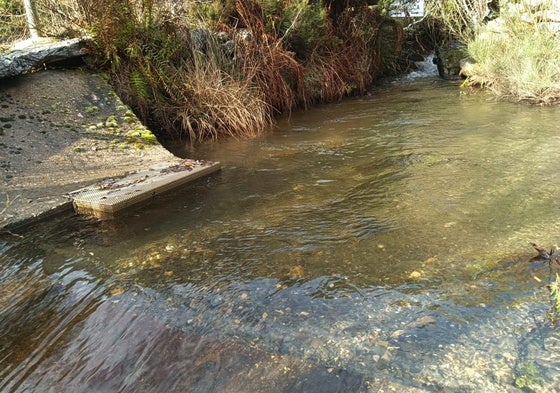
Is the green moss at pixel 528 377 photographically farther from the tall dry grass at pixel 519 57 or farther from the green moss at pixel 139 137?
the tall dry grass at pixel 519 57

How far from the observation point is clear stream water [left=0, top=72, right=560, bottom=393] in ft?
7.32

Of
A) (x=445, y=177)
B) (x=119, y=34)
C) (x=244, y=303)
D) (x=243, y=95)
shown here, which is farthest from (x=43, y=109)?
(x=445, y=177)

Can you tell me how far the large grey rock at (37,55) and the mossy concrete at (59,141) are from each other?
0.14 m

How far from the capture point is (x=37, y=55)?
6.61m

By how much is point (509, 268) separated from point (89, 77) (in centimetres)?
627

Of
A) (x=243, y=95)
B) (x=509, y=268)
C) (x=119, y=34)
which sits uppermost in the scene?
(x=119, y=34)

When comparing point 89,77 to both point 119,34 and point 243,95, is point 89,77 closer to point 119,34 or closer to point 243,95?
point 119,34

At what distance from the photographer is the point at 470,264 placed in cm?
300

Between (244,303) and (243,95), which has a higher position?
(243,95)

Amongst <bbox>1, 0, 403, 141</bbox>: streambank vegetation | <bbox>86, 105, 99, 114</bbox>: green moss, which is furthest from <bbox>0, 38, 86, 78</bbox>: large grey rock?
<bbox>86, 105, 99, 114</bbox>: green moss

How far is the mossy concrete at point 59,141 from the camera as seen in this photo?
14.9 ft

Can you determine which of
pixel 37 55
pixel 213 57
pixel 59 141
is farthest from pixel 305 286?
pixel 213 57

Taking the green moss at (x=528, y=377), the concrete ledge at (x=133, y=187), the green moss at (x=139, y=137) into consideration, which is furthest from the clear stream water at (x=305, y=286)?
the green moss at (x=139, y=137)

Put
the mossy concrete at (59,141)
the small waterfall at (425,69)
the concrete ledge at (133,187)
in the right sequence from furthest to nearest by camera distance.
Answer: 1. the small waterfall at (425,69)
2. the mossy concrete at (59,141)
3. the concrete ledge at (133,187)
